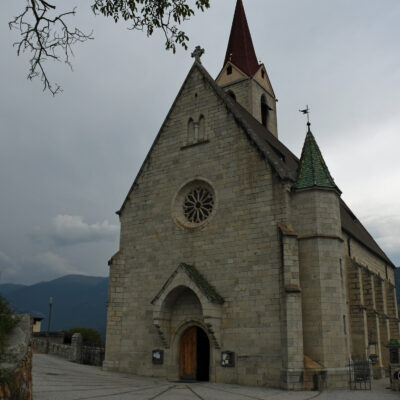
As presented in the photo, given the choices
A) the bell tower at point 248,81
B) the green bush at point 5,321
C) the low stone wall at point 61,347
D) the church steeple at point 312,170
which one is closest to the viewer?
the green bush at point 5,321

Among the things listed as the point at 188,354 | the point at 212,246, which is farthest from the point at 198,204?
the point at 188,354

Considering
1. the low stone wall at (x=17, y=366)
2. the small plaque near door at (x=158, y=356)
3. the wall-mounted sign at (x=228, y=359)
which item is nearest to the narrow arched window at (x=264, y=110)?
the small plaque near door at (x=158, y=356)

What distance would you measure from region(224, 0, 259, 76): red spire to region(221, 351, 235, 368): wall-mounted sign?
26607 mm

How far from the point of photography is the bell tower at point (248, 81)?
3916 cm

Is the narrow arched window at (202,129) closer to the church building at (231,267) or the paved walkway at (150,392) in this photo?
the church building at (231,267)

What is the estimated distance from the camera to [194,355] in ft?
71.4

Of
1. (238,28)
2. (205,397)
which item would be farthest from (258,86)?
(205,397)

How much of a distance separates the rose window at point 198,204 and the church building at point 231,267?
6 cm

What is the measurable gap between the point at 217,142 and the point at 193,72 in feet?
16.0

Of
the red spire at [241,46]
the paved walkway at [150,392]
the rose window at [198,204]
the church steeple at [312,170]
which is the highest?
the red spire at [241,46]

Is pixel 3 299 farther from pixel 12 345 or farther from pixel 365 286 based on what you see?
pixel 365 286

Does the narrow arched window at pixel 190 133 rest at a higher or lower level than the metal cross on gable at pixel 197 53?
A: lower

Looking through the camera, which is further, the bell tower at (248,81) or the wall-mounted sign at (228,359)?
the bell tower at (248,81)

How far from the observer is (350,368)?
61.3 feet
